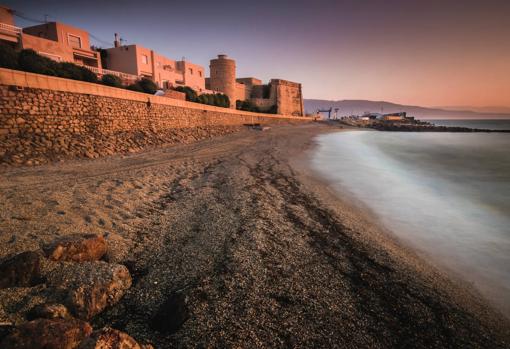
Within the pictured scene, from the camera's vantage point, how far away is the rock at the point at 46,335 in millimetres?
1712

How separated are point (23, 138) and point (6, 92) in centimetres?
166

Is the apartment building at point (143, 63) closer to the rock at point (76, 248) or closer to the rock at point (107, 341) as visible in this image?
the rock at point (76, 248)

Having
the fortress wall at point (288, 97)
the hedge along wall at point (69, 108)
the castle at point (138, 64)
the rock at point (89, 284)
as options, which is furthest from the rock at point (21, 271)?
the fortress wall at point (288, 97)

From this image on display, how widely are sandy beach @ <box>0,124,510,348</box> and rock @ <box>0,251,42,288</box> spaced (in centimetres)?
28

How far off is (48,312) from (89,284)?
0.44 metres

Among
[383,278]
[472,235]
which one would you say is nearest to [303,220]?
[383,278]

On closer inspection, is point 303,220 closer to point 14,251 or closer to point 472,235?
point 472,235

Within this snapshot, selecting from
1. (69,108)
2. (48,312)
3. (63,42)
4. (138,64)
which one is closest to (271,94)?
(138,64)

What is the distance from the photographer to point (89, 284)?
266 cm

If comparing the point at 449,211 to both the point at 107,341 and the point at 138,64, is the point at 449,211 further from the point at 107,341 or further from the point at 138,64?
the point at 138,64

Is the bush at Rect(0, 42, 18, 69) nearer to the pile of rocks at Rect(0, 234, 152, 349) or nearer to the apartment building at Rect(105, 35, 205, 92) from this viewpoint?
the pile of rocks at Rect(0, 234, 152, 349)

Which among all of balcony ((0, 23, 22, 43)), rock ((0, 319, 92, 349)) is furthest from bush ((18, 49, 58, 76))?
rock ((0, 319, 92, 349))

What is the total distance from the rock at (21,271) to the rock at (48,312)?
0.49m

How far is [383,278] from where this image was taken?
11.2 feet
